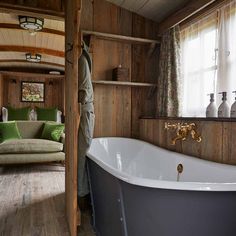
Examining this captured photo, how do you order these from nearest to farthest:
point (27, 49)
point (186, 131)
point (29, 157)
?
point (186, 131) → point (29, 157) → point (27, 49)

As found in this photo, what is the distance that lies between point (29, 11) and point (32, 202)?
2.05m

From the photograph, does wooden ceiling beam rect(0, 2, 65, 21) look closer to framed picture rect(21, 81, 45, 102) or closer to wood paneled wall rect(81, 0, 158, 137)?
wood paneled wall rect(81, 0, 158, 137)

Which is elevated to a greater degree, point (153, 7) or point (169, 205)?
point (153, 7)

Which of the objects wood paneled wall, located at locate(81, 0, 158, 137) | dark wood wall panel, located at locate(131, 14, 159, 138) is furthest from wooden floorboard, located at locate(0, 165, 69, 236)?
dark wood wall panel, located at locate(131, 14, 159, 138)

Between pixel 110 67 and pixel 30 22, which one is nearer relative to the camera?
pixel 110 67

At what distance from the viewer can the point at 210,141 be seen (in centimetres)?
187

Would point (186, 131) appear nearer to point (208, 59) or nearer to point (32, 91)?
point (208, 59)

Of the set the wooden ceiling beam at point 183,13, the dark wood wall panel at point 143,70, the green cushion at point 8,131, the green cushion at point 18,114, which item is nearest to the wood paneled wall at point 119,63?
the dark wood wall panel at point 143,70

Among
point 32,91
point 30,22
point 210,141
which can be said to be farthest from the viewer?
point 32,91

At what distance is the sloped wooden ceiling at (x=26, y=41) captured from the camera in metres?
3.85

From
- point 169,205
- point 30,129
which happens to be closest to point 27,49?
point 30,129

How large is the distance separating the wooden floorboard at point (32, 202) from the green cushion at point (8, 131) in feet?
1.91

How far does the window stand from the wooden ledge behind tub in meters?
0.32

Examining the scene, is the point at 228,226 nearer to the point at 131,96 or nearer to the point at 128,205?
the point at 128,205
